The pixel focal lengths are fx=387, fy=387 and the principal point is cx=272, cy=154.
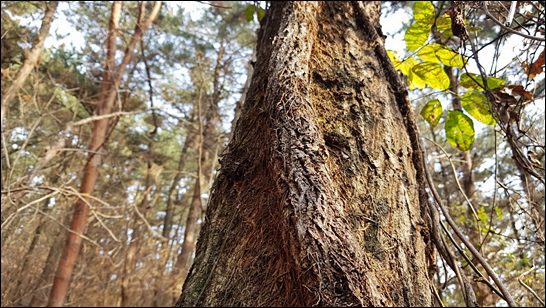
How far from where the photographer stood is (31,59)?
5152 mm

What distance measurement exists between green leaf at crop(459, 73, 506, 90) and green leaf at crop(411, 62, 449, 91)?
0.06 metres

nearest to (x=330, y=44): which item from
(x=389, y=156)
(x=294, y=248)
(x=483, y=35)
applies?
(x=389, y=156)

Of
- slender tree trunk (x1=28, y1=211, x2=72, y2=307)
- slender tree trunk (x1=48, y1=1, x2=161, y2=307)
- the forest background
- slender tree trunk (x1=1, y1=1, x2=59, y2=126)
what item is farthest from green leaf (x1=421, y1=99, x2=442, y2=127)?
slender tree trunk (x1=28, y1=211, x2=72, y2=307)

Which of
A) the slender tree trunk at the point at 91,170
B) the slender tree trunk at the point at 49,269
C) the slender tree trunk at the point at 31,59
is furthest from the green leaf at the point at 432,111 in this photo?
the slender tree trunk at the point at 49,269

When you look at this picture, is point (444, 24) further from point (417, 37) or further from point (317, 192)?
point (317, 192)

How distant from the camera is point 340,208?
74 centimetres

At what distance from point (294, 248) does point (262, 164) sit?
0.32 metres

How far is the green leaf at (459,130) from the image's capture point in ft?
4.33

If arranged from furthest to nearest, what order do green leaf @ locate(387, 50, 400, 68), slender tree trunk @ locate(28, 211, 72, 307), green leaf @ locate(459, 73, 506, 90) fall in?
slender tree trunk @ locate(28, 211, 72, 307), green leaf @ locate(387, 50, 400, 68), green leaf @ locate(459, 73, 506, 90)

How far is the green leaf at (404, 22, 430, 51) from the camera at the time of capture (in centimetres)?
134

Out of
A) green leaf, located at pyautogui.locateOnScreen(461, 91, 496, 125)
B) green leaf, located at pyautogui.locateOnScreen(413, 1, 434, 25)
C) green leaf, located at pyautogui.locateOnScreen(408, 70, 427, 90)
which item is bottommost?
green leaf, located at pyautogui.locateOnScreen(461, 91, 496, 125)

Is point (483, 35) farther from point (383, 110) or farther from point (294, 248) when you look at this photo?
point (294, 248)

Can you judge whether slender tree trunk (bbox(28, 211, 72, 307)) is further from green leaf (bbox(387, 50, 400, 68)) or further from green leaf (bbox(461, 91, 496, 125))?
green leaf (bbox(461, 91, 496, 125))

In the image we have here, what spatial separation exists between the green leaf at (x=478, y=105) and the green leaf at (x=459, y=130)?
0.12 ft
